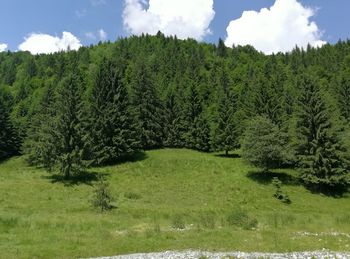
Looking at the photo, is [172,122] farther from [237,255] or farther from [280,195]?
[237,255]

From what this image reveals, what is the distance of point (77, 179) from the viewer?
52531mm

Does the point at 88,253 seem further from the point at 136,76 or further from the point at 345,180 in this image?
the point at 136,76

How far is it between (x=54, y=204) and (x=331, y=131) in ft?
128

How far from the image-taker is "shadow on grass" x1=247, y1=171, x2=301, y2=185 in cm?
5475

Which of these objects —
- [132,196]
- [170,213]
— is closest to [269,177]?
[132,196]

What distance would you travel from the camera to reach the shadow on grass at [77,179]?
50.6m

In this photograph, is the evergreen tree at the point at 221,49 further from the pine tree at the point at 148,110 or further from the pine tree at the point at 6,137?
the pine tree at the point at 6,137

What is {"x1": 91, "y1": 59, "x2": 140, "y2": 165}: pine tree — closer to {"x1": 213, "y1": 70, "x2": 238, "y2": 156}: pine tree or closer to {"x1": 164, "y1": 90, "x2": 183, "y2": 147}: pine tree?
{"x1": 164, "y1": 90, "x2": 183, "y2": 147}: pine tree

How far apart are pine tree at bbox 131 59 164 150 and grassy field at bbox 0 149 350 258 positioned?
797 cm

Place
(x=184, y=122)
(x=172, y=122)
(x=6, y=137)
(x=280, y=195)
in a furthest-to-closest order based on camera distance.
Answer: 1. (x=6, y=137)
2. (x=172, y=122)
3. (x=184, y=122)
4. (x=280, y=195)

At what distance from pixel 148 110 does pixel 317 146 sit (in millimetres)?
39506

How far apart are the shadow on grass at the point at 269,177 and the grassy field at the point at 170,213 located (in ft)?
0.55

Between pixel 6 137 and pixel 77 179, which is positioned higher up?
pixel 6 137

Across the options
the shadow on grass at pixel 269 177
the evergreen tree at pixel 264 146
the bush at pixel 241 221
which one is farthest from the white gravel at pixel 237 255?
the evergreen tree at pixel 264 146
